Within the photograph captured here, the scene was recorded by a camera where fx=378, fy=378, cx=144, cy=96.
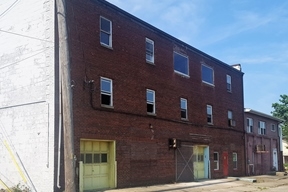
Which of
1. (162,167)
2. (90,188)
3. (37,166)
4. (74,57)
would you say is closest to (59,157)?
(37,166)

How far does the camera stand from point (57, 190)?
610 inches

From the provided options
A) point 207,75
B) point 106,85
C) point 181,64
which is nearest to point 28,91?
point 106,85

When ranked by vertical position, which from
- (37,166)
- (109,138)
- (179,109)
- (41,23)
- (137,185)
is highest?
(41,23)

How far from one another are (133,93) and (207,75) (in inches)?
413

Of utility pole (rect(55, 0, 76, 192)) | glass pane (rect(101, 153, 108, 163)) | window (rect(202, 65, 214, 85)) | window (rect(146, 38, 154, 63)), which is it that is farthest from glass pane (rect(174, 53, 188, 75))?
utility pole (rect(55, 0, 76, 192))

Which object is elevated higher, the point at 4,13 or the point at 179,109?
the point at 4,13

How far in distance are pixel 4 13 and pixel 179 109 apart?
40.7 feet

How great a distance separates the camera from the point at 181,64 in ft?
87.4

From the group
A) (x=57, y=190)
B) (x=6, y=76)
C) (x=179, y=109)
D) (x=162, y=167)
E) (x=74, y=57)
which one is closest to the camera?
(x=57, y=190)

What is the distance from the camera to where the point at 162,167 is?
22.8m

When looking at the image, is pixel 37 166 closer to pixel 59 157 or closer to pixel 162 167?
pixel 59 157

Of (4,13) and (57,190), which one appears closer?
(57,190)

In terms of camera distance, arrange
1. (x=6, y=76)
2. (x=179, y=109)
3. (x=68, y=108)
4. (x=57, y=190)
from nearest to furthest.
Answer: (x=68, y=108)
(x=57, y=190)
(x=6, y=76)
(x=179, y=109)

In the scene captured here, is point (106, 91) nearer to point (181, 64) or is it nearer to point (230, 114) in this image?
point (181, 64)
